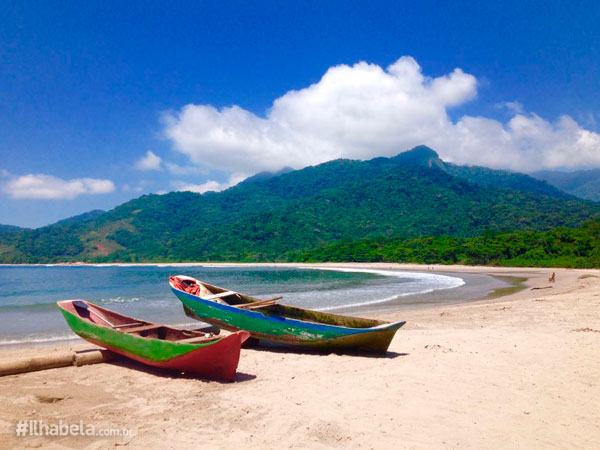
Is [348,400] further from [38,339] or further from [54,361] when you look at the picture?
[38,339]

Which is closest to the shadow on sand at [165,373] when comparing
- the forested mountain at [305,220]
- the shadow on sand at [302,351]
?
the shadow on sand at [302,351]

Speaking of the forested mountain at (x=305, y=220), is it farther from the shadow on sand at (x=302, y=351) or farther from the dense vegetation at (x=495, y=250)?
the shadow on sand at (x=302, y=351)

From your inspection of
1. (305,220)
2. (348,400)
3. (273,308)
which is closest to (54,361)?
(273,308)

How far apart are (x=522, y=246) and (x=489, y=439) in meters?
54.4

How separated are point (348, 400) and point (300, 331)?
10.2 ft

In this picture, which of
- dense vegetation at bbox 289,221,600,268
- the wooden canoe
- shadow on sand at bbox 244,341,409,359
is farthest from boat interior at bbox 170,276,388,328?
dense vegetation at bbox 289,221,600,268

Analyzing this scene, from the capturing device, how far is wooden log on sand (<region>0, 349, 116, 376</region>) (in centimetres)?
685

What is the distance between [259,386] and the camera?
6434mm

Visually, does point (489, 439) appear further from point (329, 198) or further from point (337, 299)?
point (329, 198)

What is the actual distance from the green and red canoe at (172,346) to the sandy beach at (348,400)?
28 cm

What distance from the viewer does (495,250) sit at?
174 ft

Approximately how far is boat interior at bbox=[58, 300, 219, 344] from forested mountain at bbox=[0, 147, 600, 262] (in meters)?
81.5

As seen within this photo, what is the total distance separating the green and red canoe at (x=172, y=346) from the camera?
21.5ft

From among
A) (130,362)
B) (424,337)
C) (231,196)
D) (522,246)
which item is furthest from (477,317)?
(231,196)
